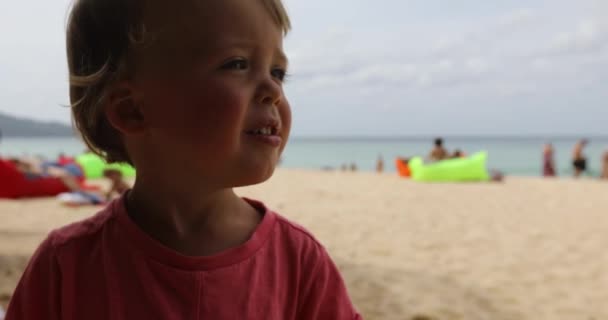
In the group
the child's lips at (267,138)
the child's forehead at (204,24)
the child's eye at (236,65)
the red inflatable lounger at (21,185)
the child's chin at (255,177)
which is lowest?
the red inflatable lounger at (21,185)

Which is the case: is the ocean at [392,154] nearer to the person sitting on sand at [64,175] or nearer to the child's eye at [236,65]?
the person sitting on sand at [64,175]

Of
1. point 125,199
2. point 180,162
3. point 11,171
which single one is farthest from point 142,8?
point 11,171

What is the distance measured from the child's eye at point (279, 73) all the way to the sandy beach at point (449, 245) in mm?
2397

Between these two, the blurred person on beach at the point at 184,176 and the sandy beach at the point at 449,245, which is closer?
the blurred person on beach at the point at 184,176

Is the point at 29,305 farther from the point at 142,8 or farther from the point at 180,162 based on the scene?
the point at 142,8

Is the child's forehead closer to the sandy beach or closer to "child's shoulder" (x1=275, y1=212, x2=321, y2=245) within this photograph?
"child's shoulder" (x1=275, y1=212, x2=321, y2=245)

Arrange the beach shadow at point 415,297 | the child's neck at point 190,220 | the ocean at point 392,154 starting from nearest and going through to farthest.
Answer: the child's neck at point 190,220 < the beach shadow at point 415,297 < the ocean at point 392,154

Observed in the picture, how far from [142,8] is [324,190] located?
9.73 meters

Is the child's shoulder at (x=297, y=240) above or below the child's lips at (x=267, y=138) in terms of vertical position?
below

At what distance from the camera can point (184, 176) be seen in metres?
1.05

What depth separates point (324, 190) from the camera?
420 inches

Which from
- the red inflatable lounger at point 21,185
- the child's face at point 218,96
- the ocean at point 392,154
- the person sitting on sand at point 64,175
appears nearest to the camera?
the child's face at point 218,96

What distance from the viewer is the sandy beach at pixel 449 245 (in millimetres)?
3672

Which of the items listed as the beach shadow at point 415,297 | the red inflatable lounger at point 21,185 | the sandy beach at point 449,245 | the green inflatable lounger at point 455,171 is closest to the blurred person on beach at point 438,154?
the green inflatable lounger at point 455,171
